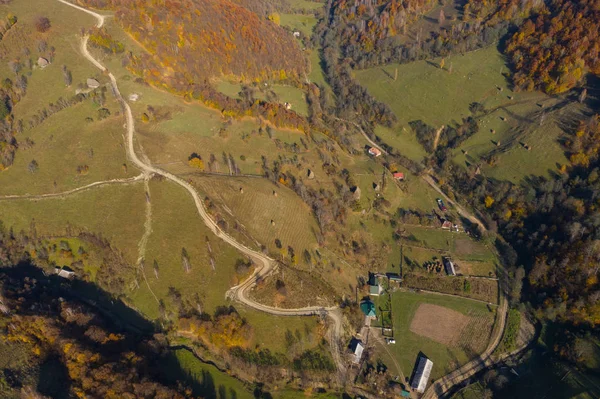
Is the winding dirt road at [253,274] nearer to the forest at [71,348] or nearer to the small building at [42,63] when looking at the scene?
the forest at [71,348]

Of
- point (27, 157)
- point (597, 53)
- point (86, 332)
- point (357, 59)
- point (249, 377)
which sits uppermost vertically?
point (597, 53)

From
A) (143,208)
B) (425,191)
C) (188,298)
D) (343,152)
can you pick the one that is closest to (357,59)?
(343,152)

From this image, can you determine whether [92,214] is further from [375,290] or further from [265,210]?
[375,290]

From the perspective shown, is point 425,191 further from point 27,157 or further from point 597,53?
point 27,157

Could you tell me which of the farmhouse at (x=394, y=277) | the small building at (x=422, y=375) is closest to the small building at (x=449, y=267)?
the farmhouse at (x=394, y=277)

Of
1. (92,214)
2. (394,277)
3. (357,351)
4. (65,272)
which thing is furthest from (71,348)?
(394,277)

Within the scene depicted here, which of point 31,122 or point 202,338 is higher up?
point 31,122
